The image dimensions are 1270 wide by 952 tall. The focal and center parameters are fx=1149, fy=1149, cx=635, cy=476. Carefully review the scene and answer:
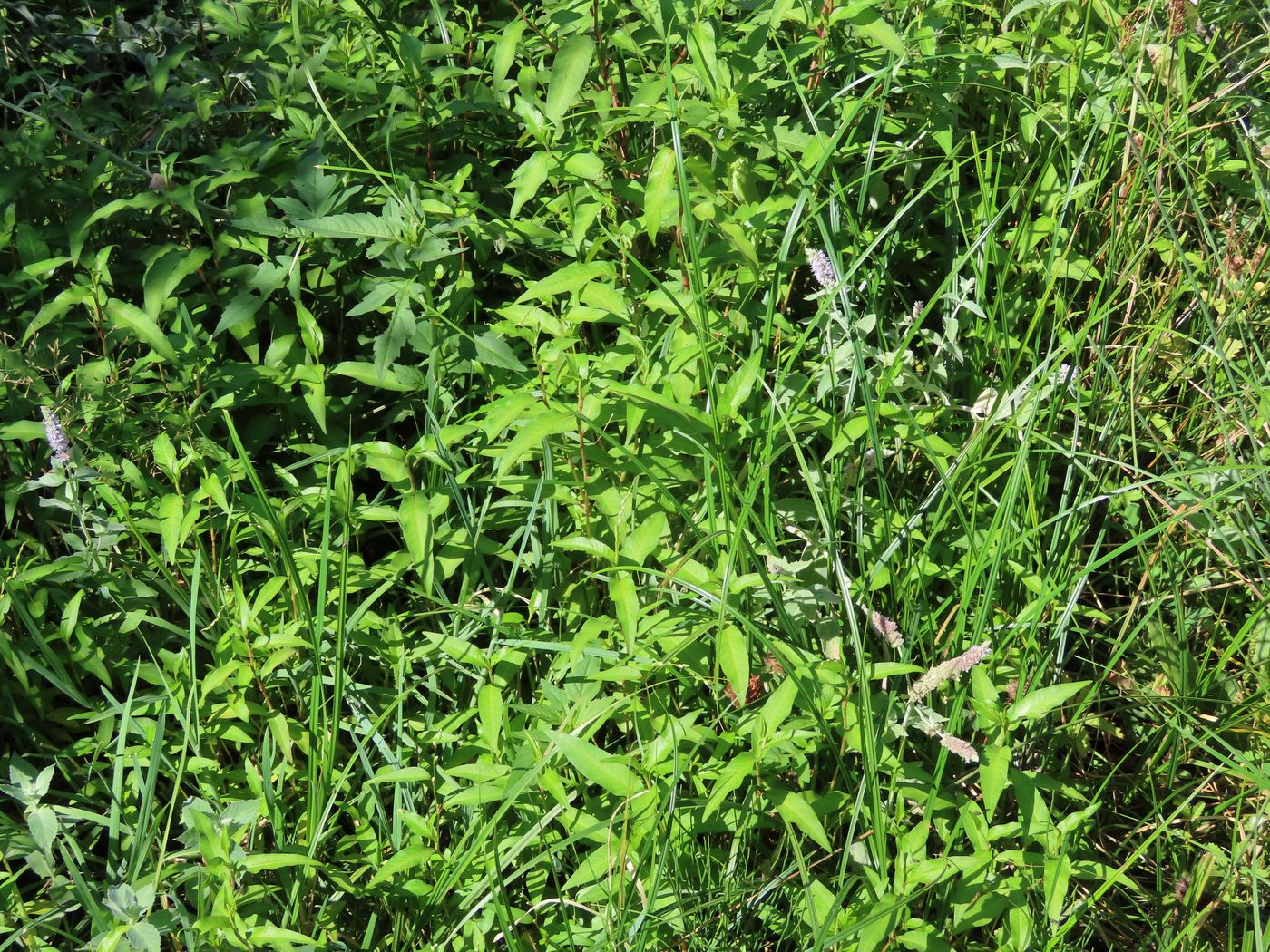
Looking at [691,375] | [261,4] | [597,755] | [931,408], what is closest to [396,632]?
[597,755]

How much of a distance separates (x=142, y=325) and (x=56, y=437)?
335 mm

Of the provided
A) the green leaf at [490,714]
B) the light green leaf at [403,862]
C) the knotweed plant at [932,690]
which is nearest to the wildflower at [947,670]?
the knotweed plant at [932,690]

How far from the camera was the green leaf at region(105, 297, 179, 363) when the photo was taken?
215 cm

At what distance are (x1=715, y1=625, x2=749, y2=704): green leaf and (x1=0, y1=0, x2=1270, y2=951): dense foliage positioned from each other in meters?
0.01

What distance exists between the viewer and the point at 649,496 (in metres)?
2.04

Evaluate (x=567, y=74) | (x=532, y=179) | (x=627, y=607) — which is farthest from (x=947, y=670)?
(x=567, y=74)

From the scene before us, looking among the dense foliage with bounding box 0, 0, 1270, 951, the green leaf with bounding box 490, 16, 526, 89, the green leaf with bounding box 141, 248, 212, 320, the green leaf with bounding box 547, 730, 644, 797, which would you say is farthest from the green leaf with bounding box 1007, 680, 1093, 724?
the green leaf with bounding box 141, 248, 212, 320

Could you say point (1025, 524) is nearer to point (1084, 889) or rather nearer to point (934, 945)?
point (1084, 889)

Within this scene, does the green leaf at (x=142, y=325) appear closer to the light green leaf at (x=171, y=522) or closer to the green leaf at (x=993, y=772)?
the light green leaf at (x=171, y=522)

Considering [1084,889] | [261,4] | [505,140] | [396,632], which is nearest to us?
[1084,889]

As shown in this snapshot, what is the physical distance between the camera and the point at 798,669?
1723 millimetres

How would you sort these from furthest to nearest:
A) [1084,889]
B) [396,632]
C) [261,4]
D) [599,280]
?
[261,4] < [599,280] < [396,632] < [1084,889]

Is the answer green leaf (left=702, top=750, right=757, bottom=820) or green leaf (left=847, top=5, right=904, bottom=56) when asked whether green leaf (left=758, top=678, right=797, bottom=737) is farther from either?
green leaf (left=847, top=5, right=904, bottom=56)

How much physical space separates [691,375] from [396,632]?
690 mm
